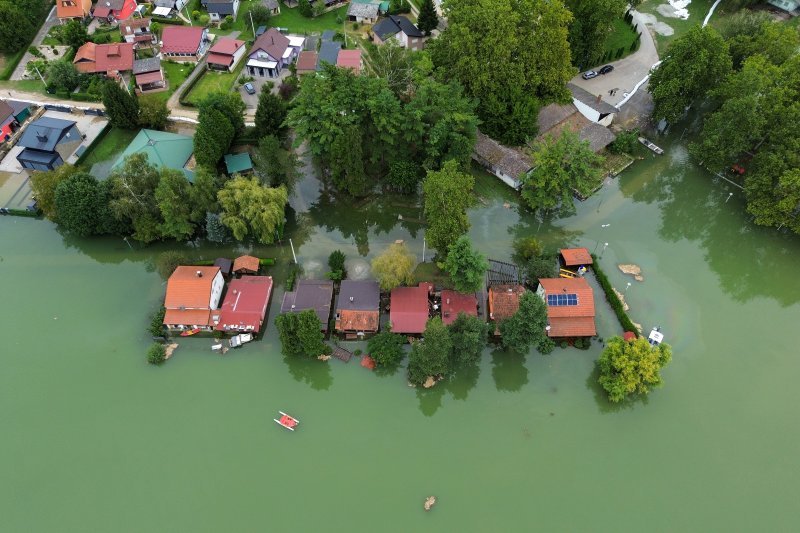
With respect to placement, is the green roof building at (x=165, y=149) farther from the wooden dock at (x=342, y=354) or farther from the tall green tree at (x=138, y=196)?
the wooden dock at (x=342, y=354)

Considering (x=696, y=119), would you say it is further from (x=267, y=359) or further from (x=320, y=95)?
(x=267, y=359)

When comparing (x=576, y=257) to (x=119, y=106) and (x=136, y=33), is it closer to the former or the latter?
(x=119, y=106)

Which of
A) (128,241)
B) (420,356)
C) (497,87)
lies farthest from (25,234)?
(497,87)

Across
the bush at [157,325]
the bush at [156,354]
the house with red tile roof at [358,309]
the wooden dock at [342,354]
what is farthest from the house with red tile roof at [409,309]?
the bush at [157,325]

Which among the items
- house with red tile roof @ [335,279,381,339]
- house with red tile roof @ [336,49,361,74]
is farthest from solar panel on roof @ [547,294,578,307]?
house with red tile roof @ [336,49,361,74]

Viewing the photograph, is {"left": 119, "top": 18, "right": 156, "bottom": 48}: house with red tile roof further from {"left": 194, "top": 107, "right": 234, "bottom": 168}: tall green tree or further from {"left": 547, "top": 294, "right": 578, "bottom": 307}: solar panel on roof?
{"left": 547, "top": 294, "right": 578, "bottom": 307}: solar panel on roof

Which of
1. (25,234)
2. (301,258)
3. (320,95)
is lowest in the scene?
(25,234)

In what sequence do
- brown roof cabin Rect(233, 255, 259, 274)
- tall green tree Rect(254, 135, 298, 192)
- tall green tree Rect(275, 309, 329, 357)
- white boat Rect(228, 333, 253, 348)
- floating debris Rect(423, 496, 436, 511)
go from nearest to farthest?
floating debris Rect(423, 496, 436, 511) < tall green tree Rect(275, 309, 329, 357) < white boat Rect(228, 333, 253, 348) < brown roof cabin Rect(233, 255, 259, 274) < tall green tree Rect(254, 135, 298, 192)
